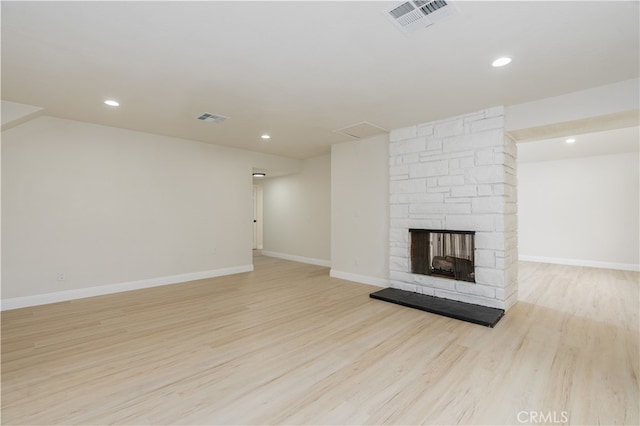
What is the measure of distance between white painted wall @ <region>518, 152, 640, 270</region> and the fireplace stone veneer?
4.41 meters

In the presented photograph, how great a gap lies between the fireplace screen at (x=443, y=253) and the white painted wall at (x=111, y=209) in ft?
12.2

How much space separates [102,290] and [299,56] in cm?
467

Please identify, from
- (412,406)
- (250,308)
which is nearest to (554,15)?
(412,406)

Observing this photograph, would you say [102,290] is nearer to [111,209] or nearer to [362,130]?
[111,209]

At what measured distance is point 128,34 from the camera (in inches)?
85.4

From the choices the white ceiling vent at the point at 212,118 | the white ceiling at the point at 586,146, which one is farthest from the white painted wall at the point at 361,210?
the white ceiling at the point at 586,146

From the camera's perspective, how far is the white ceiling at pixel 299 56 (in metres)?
1.95

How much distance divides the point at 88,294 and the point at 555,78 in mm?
6737

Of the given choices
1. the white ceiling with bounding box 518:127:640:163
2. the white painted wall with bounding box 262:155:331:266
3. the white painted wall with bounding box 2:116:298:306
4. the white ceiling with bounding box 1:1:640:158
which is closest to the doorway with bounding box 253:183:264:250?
the white painted wall with bounding box 262:155:331:266

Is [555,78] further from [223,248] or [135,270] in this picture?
[135,270]

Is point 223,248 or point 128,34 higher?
point 128,34

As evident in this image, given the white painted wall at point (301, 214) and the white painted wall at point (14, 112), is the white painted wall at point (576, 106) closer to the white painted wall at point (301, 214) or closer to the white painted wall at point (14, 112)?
the white painted wall at point (301, 214)

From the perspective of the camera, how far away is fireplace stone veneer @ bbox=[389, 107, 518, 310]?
3.67 metres

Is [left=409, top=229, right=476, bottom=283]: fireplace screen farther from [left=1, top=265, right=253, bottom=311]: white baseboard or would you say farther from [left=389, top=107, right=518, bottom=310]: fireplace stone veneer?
[left=1, top=265, right=253, bottom=311]: white baseboard
